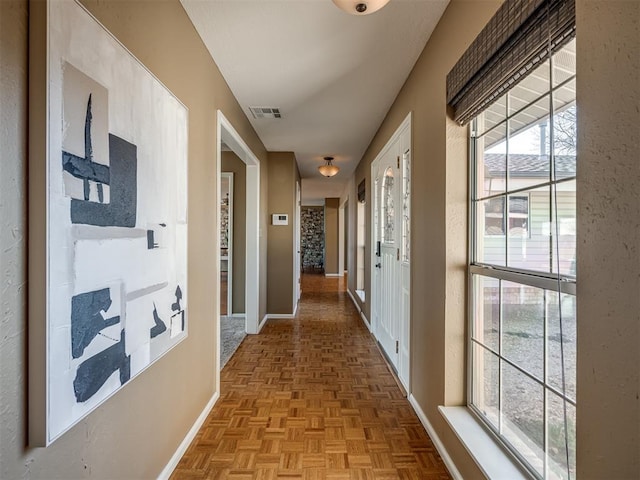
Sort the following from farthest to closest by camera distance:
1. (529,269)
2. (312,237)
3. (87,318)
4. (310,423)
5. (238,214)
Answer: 1. (312,237)
2. (238,214)
3. (310,423)
4. (529,269)
5. (87,318)

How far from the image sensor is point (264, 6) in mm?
1727

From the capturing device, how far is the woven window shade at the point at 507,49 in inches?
38.5

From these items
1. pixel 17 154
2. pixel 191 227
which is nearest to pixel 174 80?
pixel 191 227

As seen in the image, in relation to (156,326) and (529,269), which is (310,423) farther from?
(529,269)

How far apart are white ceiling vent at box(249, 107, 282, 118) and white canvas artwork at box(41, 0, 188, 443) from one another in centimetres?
174

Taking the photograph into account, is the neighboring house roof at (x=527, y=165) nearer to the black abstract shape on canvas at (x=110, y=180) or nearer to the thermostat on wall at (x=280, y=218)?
the black abstract shape on canvas at (x=110, y=180)

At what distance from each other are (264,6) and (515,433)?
227cm

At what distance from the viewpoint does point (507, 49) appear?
3.90 ft

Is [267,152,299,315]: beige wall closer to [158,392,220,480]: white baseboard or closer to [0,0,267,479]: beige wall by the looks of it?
[0,0,267,479]: beige wall

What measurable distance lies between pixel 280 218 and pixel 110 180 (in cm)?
376

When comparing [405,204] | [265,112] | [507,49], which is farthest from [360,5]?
[265,112]

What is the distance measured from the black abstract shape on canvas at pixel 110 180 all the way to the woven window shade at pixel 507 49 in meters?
1.38

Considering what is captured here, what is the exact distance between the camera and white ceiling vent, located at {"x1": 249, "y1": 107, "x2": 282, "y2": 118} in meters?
3.14

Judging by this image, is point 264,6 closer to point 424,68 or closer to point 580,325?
point 424,68
